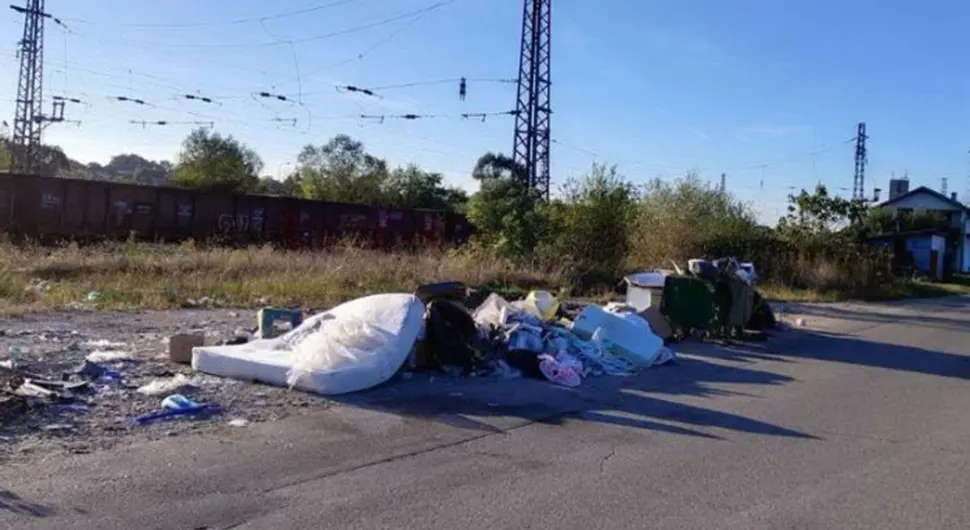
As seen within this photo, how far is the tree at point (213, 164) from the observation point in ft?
203

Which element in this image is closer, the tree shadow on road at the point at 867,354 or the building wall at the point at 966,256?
the tree shadow on road at the point at 867,354

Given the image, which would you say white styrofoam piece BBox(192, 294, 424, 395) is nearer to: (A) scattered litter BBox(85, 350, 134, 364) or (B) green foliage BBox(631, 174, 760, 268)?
(A) scattered litter BBox(85, 350, 134, 364)

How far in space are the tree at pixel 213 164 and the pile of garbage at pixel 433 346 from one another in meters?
51.6

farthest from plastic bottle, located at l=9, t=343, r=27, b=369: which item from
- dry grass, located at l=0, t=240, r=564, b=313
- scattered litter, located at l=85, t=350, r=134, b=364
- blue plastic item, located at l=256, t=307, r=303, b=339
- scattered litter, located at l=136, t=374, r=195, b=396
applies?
dry grass, located at l=0, t=240, r=564, b=313

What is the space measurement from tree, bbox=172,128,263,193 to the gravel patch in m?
49.8

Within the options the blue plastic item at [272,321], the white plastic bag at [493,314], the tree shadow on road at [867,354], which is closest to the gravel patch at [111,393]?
the blue plastic item at [272,321]

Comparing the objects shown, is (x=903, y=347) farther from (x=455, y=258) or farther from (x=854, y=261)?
(x=854, y=261)

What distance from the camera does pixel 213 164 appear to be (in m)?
64.4

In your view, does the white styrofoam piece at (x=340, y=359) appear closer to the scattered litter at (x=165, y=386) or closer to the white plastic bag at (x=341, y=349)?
the white plastic bag at (x=341, y=349)

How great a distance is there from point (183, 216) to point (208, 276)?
1135 cm

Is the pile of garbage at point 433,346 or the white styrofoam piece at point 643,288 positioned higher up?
the white styrofoam piece at point 643,288

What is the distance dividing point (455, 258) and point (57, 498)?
19.8m

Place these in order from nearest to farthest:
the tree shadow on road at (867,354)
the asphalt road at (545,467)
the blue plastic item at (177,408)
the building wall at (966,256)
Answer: the asphalt road at (545,467)
the blue plastic item at (177,408)
the tree shadow on road at (867,354)
the building wall at (966,256)

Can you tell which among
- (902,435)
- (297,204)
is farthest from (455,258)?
(902,435)
